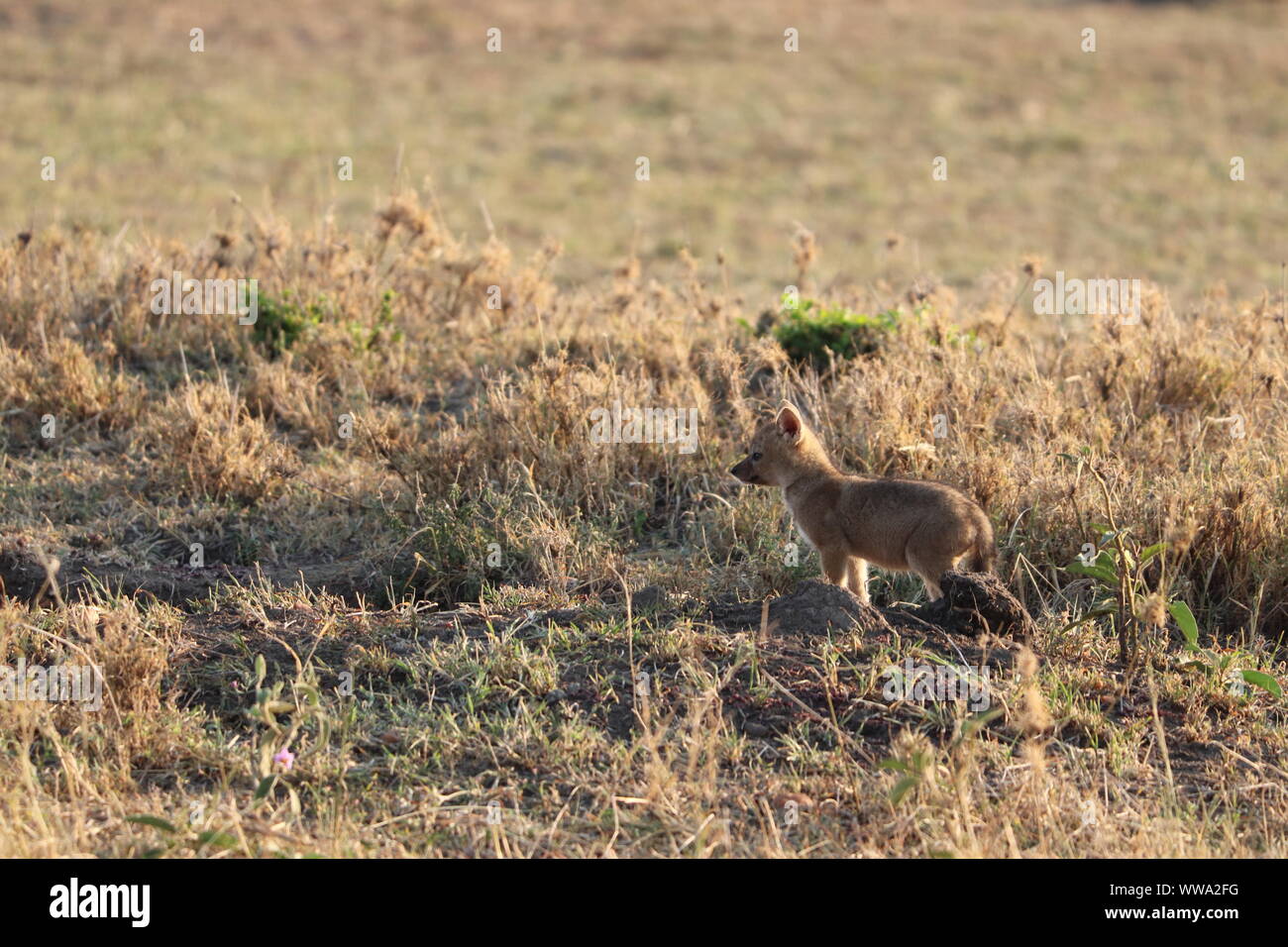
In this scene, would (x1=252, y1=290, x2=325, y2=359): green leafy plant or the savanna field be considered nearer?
the savanna field

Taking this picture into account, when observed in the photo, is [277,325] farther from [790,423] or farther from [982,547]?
[982,547]

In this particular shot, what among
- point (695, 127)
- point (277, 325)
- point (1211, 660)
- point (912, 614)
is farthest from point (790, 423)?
point (695, 127)

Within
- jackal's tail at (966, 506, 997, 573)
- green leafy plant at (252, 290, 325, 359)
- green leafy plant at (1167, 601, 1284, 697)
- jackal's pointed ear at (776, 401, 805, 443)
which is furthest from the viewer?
green leafy plant at (252, 290, 325, 359)

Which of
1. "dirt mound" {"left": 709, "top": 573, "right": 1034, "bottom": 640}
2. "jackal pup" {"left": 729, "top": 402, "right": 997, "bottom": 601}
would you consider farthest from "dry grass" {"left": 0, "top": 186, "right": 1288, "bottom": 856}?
"jackal pup" {"left": 729, "top": 402, "right": 997, "bottom": 601}

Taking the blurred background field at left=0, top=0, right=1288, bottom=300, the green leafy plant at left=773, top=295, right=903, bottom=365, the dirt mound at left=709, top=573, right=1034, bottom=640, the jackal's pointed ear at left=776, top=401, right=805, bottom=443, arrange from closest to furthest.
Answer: the dirt mound at left=709, top=573, right=1034, bottom=640
the jackal's pointed ear at left=776, top=401, right=805, bottom=443
the green leafy plant at left=773, top=295, right=903, bottom=365
the blurred background field at left=0, top=0, right=1288, bottom=300

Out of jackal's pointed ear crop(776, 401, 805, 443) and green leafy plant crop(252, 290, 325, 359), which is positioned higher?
green leafy plant crop(252, 290, 325, 359)

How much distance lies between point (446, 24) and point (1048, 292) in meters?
22.7

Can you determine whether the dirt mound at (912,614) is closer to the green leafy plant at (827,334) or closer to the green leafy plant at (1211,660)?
the green leafy plant at (1211,660)

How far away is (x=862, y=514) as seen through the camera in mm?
6262

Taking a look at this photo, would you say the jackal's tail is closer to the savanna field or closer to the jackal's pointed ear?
the savanna field

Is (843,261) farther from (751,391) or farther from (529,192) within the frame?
(751,391)

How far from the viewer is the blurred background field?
1944cm

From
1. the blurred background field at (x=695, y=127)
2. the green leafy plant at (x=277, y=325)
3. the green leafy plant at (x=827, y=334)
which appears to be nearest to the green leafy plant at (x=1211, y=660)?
the green leafy plant at (x=827, y=334)

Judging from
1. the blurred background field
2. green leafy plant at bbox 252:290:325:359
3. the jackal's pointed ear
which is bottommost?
the jackal's pointed ear
